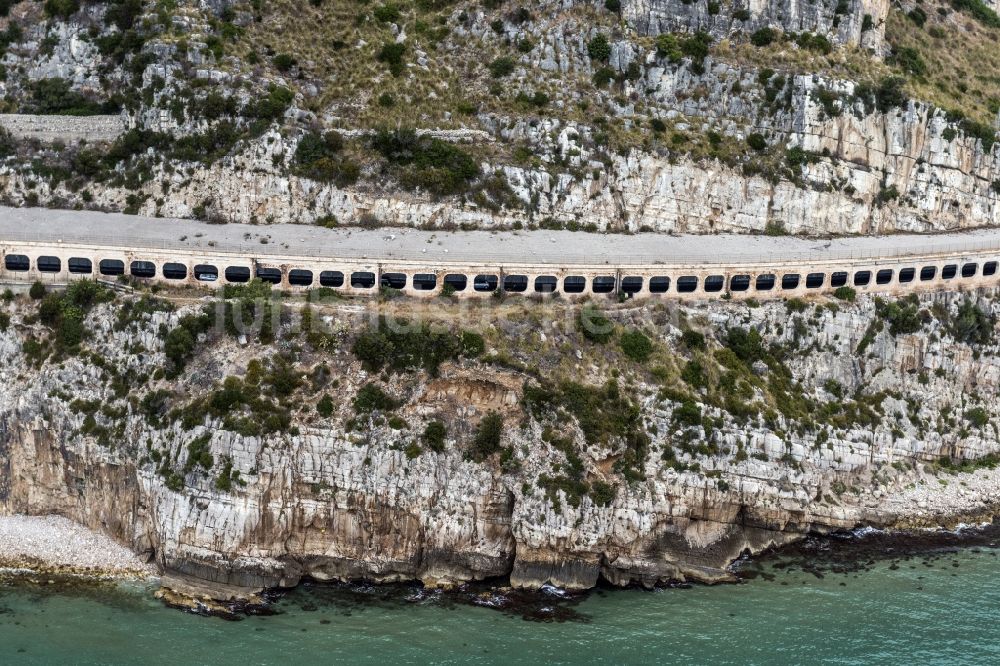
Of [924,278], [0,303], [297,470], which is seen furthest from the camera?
[924,278]

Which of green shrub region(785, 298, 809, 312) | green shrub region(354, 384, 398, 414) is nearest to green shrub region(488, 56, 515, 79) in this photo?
green shrub region(785, 298, 809, 312)

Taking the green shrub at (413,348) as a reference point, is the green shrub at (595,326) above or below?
above

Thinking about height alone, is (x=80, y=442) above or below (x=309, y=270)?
below

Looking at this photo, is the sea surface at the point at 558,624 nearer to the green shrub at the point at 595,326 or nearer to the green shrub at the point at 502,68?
the green shrub at the point at 595,326

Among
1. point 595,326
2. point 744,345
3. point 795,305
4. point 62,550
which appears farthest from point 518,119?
point 62,550

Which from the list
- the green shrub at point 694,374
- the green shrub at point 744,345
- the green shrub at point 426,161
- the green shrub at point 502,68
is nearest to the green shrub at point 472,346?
the green shrub at point 694,374

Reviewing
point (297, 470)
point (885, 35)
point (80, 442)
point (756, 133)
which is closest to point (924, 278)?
point (756, 133)

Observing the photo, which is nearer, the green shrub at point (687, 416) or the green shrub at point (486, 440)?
the green shrub at point (486, 440)

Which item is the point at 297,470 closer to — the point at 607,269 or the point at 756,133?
the point at 607,269
